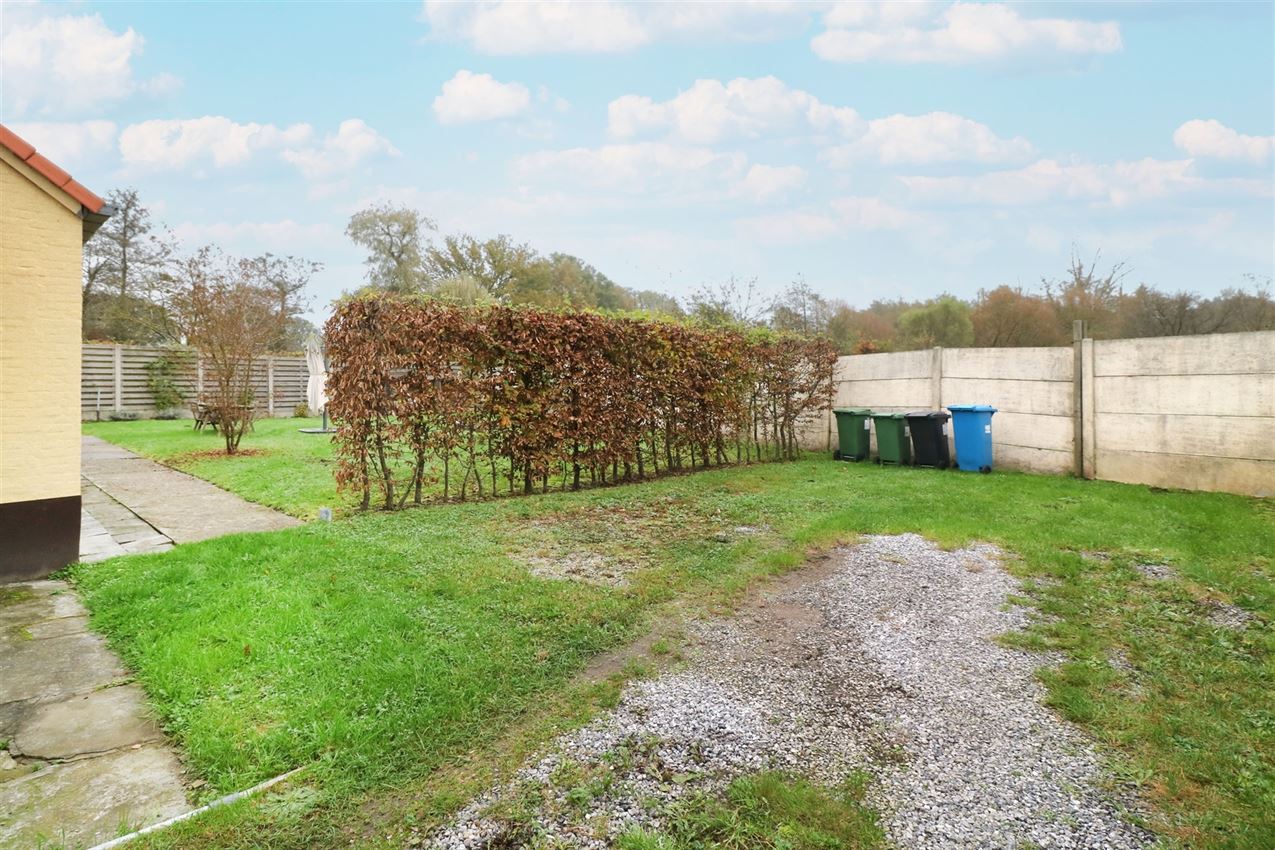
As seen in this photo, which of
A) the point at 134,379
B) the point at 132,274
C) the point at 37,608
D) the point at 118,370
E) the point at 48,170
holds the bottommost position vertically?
Result: the point at 37,608

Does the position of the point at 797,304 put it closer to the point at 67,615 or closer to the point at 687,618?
the point at 687,618

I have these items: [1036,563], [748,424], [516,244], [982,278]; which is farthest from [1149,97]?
[516,244]

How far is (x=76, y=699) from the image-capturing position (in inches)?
103

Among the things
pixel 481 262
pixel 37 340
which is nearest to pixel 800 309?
pixel 481 262

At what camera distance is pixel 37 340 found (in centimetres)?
420

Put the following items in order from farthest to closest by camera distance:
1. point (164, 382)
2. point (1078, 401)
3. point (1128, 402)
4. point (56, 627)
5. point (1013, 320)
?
point (1013, 320), point (164, 382), point (1078, 401), point (1128, 402), point (56, 627)

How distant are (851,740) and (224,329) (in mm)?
12868

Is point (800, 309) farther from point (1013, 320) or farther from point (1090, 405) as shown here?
point (1090, 405)

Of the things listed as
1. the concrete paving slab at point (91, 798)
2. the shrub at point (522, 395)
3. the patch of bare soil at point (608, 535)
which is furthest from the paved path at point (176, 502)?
the concrete paving slab at point (91, 798)

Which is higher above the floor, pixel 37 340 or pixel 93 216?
pixel 93 216

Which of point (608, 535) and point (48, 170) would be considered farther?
point (608, 535)

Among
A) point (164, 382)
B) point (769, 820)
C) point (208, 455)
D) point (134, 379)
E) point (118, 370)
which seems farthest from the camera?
point (164, 382)

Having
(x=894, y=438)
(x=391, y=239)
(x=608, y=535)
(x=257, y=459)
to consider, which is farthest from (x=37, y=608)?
(x=391, y=239)

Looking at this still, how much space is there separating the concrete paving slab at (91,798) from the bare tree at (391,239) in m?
34.1
